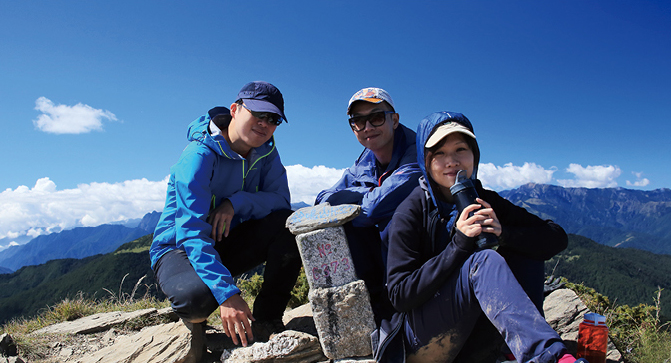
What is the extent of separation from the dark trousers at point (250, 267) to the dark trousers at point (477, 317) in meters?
1.49

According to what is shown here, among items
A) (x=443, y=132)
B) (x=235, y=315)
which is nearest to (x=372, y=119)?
(x=443, y=132)

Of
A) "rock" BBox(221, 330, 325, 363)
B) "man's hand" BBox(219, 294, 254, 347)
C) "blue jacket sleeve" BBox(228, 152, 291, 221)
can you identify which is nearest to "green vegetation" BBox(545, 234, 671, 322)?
"blue jacket sleeve" BBox(228, 152, 291, 221)

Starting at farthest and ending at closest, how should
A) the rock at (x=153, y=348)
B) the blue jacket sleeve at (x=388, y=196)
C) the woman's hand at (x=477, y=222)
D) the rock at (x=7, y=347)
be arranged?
the rock at (x=7, y=347), the rock at (x=153, y=348), the blue jacket sleeve at (x=388, y=196), the woman's hand at (x=477, y=222)

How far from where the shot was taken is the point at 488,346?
303 centimetres

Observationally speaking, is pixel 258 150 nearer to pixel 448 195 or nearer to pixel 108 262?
pixel 448 195

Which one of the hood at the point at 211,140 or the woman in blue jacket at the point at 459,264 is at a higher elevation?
the hood at the point at 211,140

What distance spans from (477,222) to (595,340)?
5.45ft

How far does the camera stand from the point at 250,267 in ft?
13.9

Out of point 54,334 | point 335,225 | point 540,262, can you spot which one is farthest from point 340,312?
point 54,334

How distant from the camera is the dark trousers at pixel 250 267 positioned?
129 inches

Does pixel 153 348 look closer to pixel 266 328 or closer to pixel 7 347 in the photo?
pixel 266 328

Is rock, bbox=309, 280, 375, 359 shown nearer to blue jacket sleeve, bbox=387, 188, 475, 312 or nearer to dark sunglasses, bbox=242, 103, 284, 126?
blue jacket sleeve, bbox=387, 188, 475, 312

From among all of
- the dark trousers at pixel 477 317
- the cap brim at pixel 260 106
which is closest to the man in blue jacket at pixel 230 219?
the cap brim at pixel 260 106

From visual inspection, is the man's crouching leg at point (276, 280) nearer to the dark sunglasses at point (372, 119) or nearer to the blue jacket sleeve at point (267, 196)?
the blue jacket sleeve at point (267, 196)
